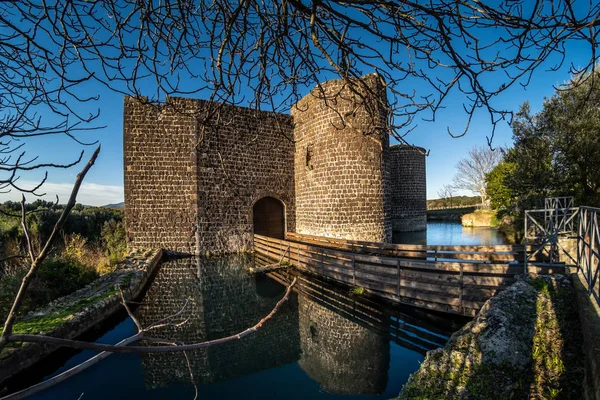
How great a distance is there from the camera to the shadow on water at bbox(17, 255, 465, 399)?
10.7 ft

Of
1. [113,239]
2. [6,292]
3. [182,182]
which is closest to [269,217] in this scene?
[182,182]

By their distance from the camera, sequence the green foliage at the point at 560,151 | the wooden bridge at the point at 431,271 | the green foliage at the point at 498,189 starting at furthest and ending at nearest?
the green foliage at the point at 498,189 → the green foliage at the point at 560,151 → the wooden bridge at the point at 431,271

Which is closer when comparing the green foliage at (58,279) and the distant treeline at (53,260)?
the distant treeline at (53,260)

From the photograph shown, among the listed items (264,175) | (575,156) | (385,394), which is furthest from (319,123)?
(575,156)

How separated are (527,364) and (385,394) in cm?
149

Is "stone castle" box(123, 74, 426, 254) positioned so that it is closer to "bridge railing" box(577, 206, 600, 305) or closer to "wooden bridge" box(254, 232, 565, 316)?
"wooden bridge" box(254, 232, 565, 316)

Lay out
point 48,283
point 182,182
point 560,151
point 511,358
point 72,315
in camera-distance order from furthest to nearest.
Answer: point 560,151 < point 182,182 < point 48,283 < point 72,315 < point 511,358

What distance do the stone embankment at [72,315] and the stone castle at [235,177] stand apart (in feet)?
11.9

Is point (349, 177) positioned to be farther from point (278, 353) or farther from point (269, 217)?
point (278, 353)

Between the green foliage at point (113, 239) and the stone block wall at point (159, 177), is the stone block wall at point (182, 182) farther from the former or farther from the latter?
the green foliage at point (113, 239)

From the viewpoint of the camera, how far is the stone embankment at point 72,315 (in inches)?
130

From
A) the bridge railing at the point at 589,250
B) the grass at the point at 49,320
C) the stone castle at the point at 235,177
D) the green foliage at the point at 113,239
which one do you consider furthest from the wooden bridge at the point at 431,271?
the green foliage at the point at 113,239

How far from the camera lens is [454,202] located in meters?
37.7

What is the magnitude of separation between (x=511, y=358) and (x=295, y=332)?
3124 millimetres
